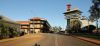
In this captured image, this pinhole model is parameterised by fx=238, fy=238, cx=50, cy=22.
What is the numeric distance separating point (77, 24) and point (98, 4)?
62.6 metres

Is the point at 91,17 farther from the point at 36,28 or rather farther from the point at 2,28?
the point at 36,28

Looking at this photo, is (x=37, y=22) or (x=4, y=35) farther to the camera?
(x=37, y=22)

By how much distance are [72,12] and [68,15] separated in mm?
4832

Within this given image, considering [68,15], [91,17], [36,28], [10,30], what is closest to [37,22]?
[36,28]

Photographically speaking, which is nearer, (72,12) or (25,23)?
(25,23)

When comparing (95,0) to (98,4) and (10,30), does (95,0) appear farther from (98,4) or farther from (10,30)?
(10,30)

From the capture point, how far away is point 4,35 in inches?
2120

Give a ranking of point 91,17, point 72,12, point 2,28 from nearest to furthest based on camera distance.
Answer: point 2,28 < point 91,17 < point 72,12

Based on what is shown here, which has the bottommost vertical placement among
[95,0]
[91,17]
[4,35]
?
[4,35]

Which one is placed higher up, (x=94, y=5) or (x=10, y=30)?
(x=94, y=5)

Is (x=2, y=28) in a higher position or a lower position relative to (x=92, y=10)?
lower

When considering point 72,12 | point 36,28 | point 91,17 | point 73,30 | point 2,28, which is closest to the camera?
point 2,28

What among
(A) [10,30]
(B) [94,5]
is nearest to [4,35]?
(A) [10,30]

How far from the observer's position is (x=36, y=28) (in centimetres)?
17625
